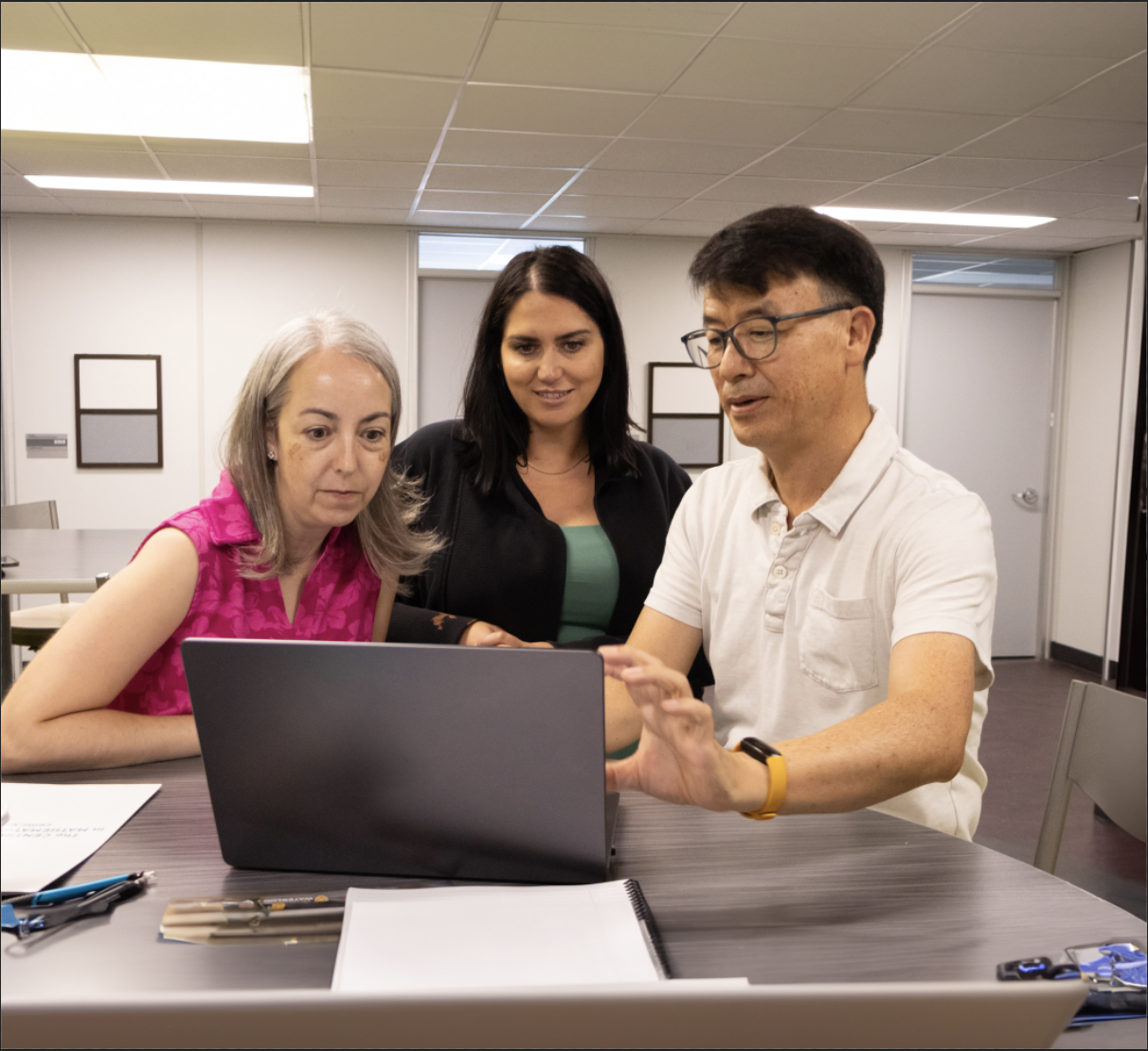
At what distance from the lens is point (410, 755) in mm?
633

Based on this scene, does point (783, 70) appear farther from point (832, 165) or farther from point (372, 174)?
point (372, 174)

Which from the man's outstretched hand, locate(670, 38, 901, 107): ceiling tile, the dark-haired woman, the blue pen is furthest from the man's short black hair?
the blue pen

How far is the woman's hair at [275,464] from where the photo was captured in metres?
0.78

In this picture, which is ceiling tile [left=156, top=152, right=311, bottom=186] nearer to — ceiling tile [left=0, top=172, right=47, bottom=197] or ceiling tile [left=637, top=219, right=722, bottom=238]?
ceiling tile [left=0, top=172, right=47, bottom=197]

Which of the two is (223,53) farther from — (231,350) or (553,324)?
(553,324)

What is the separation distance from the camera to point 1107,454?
2.00ft

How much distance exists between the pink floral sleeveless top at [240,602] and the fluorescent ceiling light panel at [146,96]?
0.63 m

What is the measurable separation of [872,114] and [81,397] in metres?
0.51

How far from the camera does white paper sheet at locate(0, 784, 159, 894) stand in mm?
727

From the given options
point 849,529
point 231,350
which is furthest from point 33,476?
point 849,529

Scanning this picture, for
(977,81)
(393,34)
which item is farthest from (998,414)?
(393,34)

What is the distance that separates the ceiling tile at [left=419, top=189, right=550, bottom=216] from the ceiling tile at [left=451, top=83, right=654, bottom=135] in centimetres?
9

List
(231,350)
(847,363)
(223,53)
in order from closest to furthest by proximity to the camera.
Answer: (223,53) < (231,350) < (847,363)

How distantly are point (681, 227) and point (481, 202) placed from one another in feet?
0.54
